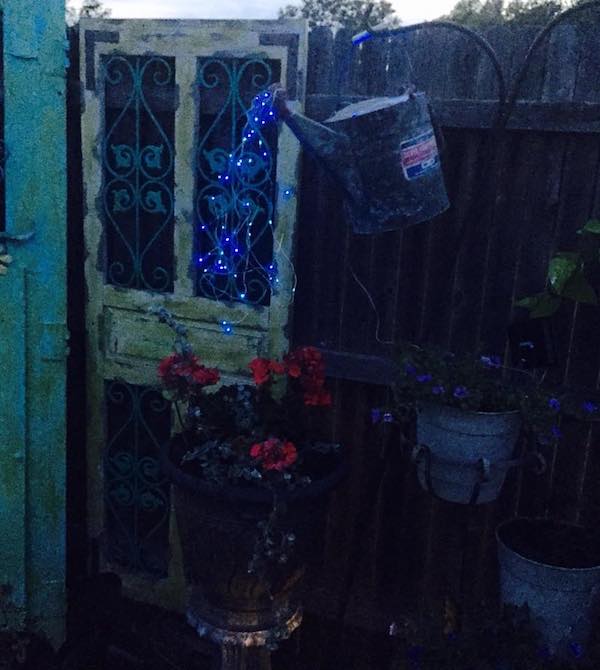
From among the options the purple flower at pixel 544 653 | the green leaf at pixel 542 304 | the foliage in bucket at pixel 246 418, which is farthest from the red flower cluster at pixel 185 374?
the purple flower at pixel 544 653

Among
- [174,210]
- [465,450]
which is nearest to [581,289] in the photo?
[465,450]

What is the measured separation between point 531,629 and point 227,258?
176 centimetres

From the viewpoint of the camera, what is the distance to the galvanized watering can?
2328mm

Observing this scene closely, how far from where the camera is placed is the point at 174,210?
3.21m

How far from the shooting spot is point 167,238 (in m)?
3.31

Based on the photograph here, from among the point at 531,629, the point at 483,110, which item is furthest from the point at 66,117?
the point at 531,629

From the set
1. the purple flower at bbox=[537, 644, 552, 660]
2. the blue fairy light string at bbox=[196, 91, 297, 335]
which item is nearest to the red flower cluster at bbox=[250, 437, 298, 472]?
the blue fairy light string at bbox=[196, 91, 297, 335]

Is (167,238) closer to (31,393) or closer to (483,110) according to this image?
(31,393)

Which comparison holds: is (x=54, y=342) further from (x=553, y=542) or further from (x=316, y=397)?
(x=553, y=542)

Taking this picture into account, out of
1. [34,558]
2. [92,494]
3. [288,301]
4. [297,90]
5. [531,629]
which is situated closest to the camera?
[531,629]

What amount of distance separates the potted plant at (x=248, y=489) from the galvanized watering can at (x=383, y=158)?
615 mm

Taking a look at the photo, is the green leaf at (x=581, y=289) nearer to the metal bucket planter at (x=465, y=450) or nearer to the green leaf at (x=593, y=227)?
the green leaf at (x=593, y=227)

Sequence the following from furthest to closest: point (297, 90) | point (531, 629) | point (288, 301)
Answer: point (288, 301) → point (297, 90) → point (531, 629)

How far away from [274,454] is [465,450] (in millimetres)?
598
